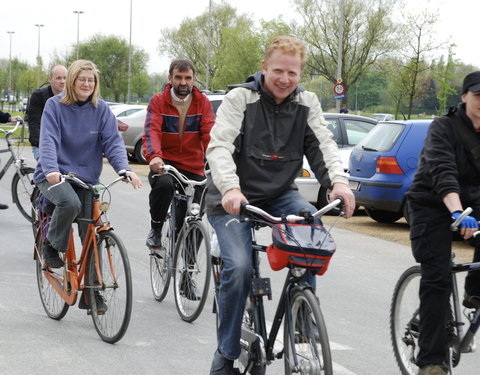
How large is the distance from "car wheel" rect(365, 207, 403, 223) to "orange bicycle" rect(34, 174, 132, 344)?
723 centimetres

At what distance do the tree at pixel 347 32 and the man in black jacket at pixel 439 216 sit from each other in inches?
2224

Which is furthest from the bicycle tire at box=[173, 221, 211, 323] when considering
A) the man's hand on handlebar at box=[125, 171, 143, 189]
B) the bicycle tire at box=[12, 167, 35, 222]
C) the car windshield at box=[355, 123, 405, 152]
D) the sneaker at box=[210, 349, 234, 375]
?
the car windshield at box=[355, 123, 405, 152]

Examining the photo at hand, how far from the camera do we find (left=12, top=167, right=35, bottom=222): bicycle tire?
1123 cm

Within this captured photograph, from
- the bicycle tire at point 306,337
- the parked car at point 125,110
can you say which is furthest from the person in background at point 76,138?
the parked car at point 125,110

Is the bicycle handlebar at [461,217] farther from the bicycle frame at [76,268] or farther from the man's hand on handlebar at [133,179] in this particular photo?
the bicycle frame at [76,268]

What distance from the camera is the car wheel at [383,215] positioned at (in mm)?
12625

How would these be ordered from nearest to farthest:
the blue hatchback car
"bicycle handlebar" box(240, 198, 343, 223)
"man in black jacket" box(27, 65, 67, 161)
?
1. "bicycle handlebar" box(240, 198, 343, 223)
2. "man in black jacket" box(27, 65, 67, 161)
3. the blue hatchback car

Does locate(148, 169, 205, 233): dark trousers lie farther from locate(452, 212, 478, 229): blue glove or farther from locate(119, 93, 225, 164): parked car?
locate(119, 93, 225, 164): parked car

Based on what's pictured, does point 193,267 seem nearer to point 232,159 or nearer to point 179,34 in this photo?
point 232,159

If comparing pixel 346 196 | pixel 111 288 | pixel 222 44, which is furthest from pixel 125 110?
pixel 222 44

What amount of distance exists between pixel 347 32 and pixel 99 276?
58.2 meters

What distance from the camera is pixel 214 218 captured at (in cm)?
439

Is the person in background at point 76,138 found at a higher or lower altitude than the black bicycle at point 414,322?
higher

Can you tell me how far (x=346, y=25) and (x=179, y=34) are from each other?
30.1m
